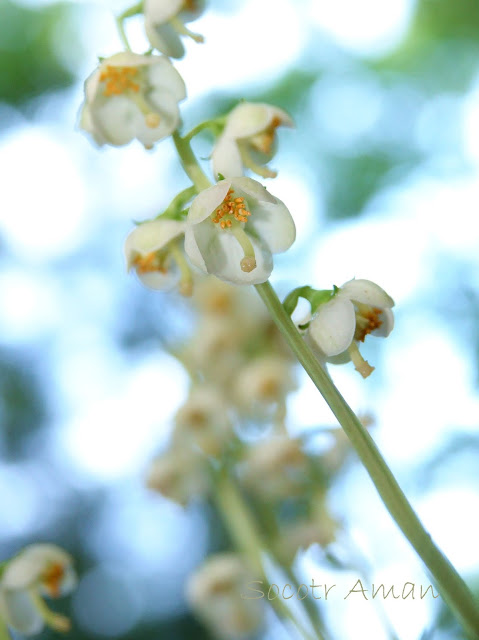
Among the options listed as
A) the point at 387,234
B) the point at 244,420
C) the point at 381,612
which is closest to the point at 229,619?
the point at 244,420

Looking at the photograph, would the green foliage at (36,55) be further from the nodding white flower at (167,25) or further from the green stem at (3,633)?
the green stem at (3,633)

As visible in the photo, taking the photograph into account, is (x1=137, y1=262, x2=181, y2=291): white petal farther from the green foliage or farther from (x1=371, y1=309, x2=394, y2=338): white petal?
the green foliage

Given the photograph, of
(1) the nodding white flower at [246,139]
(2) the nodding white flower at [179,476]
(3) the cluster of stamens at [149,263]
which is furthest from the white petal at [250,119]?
(2) the nodding white flower at [179,476]

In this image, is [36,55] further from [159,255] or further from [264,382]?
[159,255]

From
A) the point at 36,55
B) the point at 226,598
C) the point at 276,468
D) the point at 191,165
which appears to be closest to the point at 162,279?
the point at 191,165

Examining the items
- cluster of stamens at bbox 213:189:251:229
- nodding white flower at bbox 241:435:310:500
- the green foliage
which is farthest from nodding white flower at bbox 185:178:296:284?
the green foliage

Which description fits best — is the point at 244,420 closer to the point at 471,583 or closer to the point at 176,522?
the point at 471,583
